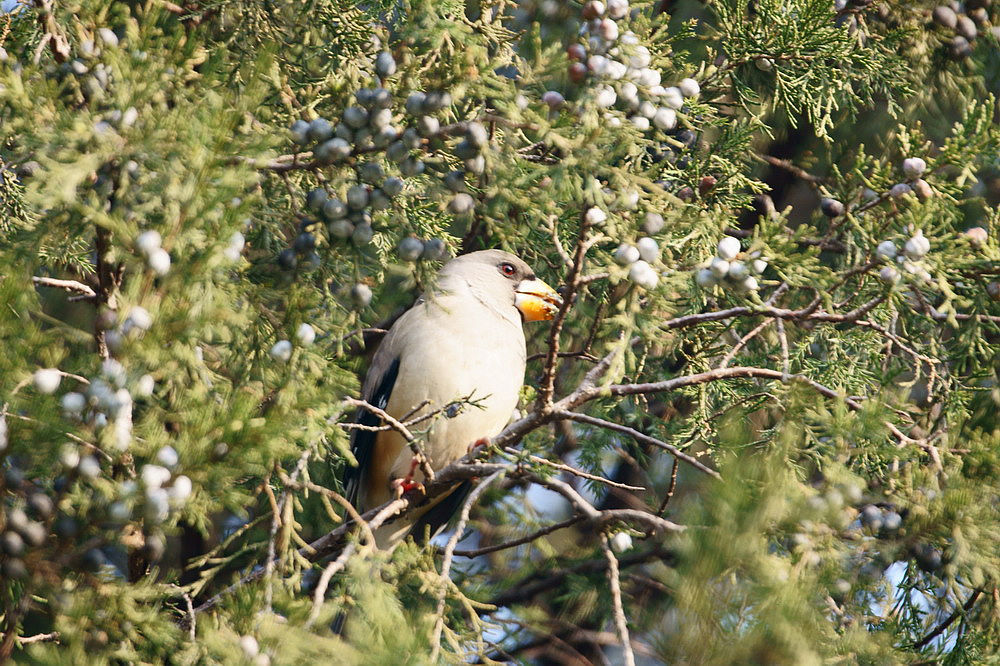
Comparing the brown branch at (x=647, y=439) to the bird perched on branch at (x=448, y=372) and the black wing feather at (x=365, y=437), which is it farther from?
the black wing feather at (x=365, y=437)

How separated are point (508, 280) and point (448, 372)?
2.81 ft

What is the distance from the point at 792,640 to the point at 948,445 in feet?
3.73

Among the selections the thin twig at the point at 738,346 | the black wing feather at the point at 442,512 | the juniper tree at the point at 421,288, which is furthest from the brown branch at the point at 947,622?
the black wing feather at the point at 442,512

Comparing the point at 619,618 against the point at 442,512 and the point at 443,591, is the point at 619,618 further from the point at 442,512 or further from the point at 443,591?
the point at 442,512

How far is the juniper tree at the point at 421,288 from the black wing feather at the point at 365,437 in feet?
2.40

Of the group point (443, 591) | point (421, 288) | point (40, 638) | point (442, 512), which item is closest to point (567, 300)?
point (421, 288)

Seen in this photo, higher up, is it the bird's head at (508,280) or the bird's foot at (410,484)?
the bird's head at (508,280)

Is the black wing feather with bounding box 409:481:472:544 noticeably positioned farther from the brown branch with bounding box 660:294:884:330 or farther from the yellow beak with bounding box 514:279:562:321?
the brown branch with bounding box 660:294:884:330

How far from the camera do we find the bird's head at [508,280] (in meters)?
4.74

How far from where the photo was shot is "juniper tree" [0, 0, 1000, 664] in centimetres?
220

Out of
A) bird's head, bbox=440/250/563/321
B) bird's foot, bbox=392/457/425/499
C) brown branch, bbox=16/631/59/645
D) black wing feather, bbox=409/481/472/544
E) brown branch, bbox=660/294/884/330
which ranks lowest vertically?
black wing feather, bbox=409/481/472/544

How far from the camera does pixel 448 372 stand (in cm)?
412

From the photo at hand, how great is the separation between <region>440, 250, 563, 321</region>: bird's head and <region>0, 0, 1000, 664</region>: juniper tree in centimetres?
89

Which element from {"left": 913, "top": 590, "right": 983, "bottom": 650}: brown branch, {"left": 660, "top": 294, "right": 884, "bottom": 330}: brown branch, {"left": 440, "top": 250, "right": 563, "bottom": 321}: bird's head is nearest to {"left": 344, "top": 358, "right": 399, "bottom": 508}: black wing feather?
{"left": 440, "top": 250, "right": 563, "bottom": 321}: bird's head
